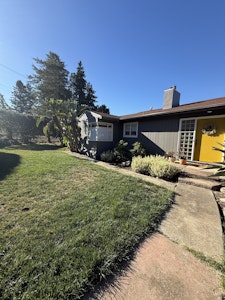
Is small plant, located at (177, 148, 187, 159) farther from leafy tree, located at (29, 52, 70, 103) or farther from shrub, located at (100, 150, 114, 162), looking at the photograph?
leafy tree, located at (29, 52, 70, 103)

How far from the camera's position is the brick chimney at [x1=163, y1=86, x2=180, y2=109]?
9344mm

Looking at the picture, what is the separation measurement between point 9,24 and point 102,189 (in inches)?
465

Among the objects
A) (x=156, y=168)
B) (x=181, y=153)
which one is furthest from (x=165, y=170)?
(x=181, y=153)

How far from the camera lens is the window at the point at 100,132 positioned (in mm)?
9398

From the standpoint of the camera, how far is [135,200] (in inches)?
127

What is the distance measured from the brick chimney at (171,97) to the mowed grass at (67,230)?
7528 mm

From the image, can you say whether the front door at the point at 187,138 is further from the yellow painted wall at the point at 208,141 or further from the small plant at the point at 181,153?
the yellow painted wall at the point at 208,141

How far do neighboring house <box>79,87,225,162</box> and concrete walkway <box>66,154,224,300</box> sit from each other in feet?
16.4

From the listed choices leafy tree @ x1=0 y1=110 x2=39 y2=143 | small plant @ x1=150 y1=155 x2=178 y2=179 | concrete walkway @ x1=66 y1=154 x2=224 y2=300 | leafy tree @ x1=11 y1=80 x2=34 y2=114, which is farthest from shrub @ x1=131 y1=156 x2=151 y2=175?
leafy tree @ x1=11 y1=80 x2=34 y2=114

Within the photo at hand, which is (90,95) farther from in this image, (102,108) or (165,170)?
(165,170)

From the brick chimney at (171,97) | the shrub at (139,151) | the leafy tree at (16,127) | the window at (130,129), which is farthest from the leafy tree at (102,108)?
the shrub at (139,151)

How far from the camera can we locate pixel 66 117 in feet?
34.7

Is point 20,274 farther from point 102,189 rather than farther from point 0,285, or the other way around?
point 102,189

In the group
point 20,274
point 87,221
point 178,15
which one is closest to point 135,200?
point 87,221
